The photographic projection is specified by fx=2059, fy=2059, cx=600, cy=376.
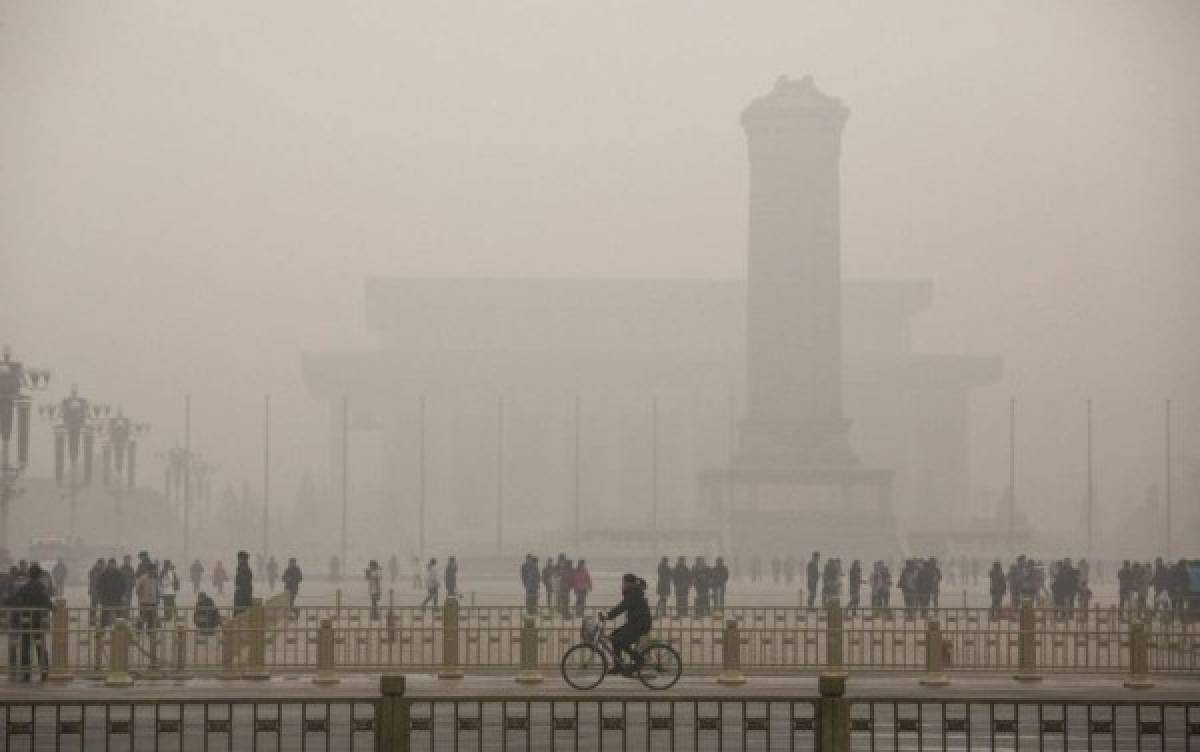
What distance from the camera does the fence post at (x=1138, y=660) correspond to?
2483cm

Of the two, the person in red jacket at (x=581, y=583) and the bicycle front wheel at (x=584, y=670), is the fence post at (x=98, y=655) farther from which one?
the person in red jacket at (x=581, y=583)

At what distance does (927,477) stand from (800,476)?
41776 mm

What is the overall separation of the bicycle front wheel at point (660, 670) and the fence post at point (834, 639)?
2058mm

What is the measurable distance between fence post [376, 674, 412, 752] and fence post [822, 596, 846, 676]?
1222cm

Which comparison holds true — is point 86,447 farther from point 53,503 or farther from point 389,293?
point 389,293

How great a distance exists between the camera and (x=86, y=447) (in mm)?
69062

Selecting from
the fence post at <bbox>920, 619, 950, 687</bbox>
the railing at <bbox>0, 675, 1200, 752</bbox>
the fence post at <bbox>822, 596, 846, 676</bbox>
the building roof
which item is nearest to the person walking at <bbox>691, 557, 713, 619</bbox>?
the fence post at <bbox>822, 596, 846, 676</bbox>

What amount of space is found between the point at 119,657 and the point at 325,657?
246cm

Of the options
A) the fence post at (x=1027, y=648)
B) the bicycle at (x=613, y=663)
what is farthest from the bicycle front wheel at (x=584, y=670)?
the fence post at (x=1027, y=648)

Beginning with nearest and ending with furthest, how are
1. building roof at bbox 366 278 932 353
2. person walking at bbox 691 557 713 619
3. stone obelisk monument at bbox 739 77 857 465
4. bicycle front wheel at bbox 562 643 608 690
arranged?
bicycle front wheel at bbox 562 643 608 690 → person walking at bbox 691 557 713 619 → stone obelisk monument at bbox 739 77 857 465 → building roof at bbox 366 278 932 353

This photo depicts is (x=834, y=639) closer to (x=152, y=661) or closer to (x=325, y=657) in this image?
(x=325, y=657)

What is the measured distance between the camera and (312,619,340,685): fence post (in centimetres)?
2491

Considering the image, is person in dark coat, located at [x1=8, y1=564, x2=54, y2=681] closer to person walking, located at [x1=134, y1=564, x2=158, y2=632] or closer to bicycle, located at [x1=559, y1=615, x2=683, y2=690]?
person walking, located at [x1=134, y1=564, x2=158, y2=632]

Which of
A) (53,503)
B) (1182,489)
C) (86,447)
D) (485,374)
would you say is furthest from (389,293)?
(86,447)
